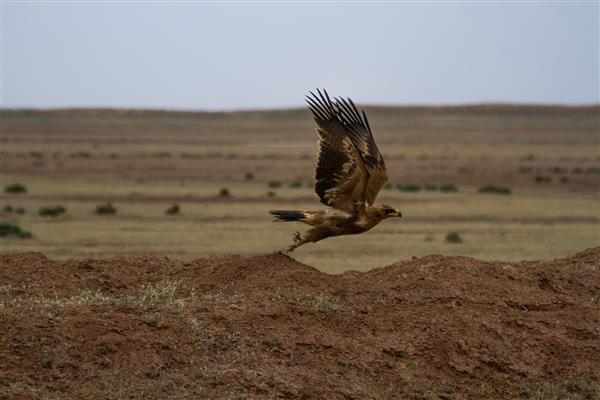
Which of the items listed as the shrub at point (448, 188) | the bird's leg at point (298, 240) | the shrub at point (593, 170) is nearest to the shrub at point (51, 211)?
the shrub at point (448, 188)

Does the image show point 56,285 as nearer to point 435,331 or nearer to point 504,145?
point 435,331

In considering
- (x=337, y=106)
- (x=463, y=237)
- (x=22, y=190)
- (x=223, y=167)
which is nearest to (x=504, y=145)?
(x=223, y=167)

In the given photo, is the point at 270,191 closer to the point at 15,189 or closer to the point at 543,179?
the point at 15,189

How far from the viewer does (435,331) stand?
10.1 metres

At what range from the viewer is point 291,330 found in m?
Answer: 9.59

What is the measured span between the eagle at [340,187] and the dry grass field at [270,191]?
9989 millimetres

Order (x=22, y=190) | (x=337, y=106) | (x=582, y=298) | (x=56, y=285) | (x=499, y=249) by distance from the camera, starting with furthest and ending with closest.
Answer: (x=22, y=190), (x=499, y=249), (x=337, y=106), (x=582, y=298), (x=56, y=285)

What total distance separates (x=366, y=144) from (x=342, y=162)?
678mm

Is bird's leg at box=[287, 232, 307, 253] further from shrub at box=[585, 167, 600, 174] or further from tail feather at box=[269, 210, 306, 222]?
shrub at box=[585, 167, 600, 174]

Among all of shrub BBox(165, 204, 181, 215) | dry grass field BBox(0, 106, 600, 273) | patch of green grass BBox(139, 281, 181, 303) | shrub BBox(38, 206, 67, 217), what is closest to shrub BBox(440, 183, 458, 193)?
dry grass field BBox(0, 106, 600, 273)

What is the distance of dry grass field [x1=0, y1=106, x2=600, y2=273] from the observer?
26.1 m

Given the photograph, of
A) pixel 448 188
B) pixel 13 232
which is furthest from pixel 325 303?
pixel 448 188

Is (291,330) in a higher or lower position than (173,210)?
higher

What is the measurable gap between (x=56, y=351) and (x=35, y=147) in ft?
224
